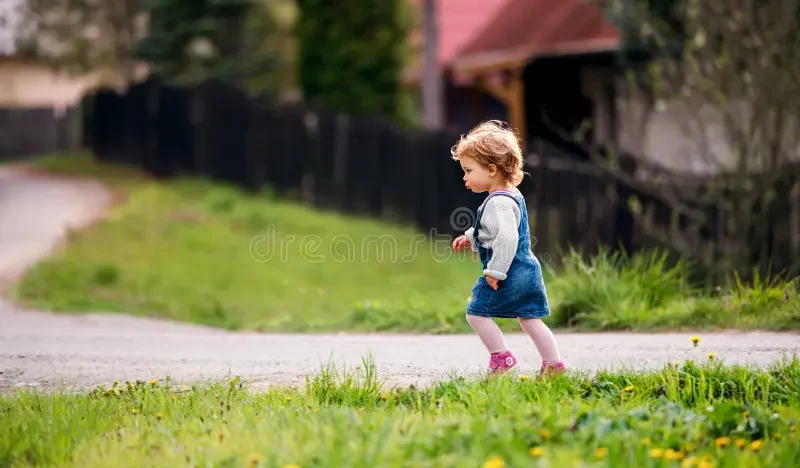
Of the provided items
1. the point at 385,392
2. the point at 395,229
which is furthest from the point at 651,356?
the point at 395,229

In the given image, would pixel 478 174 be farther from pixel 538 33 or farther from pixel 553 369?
pixel 538 33

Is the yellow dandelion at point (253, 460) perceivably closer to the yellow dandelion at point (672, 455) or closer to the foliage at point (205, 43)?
the yellow dandelion at point (672, 455)

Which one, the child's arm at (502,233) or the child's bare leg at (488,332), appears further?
the child's bare leg at (488,332)

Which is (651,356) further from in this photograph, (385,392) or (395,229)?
(395,229)

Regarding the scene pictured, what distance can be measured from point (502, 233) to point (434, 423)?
4.61 ft

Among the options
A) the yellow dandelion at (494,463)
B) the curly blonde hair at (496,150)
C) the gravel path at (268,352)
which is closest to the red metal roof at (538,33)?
the gravel path at (268,352)

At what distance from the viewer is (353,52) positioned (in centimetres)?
2358

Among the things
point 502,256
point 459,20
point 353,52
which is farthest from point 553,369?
point 459,20

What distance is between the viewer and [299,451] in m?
4.20

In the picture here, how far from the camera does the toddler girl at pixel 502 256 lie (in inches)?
223

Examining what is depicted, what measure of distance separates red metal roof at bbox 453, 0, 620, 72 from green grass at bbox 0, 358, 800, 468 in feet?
39.1

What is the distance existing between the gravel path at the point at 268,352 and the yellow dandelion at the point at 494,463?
5.35ft

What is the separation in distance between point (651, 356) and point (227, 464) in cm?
309

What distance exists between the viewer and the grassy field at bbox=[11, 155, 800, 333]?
8.01m
